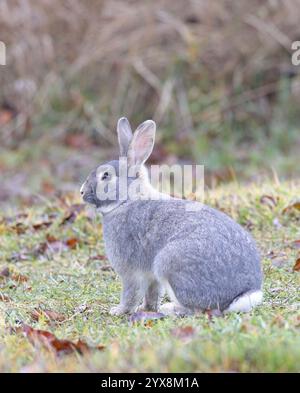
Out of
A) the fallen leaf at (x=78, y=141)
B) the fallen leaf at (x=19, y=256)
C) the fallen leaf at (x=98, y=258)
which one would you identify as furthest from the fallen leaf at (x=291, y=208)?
the fallen leaf at (x=78, y=141)

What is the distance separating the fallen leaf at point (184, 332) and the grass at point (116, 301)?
0.02m

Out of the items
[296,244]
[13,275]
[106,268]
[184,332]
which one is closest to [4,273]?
[13,275]

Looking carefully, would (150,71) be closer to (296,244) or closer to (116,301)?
(296,244)

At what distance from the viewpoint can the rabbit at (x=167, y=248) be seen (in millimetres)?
4766

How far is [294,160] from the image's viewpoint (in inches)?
434

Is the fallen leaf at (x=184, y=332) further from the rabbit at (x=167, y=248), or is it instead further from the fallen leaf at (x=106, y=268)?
the fallen leaf at (x=106, y=268)

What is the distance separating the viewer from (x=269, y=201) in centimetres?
737

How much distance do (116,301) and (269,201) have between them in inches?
90.1

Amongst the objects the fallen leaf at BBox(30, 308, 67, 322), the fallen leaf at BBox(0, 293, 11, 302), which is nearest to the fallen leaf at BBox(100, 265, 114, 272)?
the fallen leaf at BBox(0, 293, 11, 302)

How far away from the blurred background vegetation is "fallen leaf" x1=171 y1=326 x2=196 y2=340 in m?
7.79

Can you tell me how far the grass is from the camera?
371 cm

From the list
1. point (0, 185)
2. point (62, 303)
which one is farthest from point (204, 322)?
point (0, 185)

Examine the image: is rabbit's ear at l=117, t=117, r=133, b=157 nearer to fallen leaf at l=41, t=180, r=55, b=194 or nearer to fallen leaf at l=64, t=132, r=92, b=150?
fallen leaf at l=41, t=180, r=55, b=194
